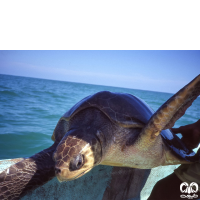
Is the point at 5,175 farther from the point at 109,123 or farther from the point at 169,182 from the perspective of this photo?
the point at 169,182

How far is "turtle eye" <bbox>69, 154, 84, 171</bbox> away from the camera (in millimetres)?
1132

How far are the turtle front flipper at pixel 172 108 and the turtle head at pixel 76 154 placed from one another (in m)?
0.48

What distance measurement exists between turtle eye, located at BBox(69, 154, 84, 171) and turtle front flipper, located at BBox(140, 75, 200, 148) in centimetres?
60

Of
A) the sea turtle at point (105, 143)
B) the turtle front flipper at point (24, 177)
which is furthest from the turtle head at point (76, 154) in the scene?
the turtle front flipper at point (24, 177)

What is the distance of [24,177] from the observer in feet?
4.31

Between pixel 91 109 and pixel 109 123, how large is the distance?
23 cm

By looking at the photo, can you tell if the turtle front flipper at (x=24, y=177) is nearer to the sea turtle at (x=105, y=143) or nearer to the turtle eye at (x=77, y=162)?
the sea turtle at (x=105, y=143)

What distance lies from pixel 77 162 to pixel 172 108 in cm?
85

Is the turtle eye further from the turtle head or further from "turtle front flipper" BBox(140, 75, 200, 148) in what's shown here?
"turtle front flipper" BBox(140, 75, 200, 148)

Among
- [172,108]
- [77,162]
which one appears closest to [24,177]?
[77,162]

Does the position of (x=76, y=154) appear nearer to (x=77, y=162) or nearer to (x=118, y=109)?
(x=77, y=162)

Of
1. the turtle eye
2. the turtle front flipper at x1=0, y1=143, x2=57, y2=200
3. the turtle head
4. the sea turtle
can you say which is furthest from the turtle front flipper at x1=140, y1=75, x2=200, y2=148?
the turtle front flipper at x1=0, y1=143, x2=57, y2=200

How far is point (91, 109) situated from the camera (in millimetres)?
1621
